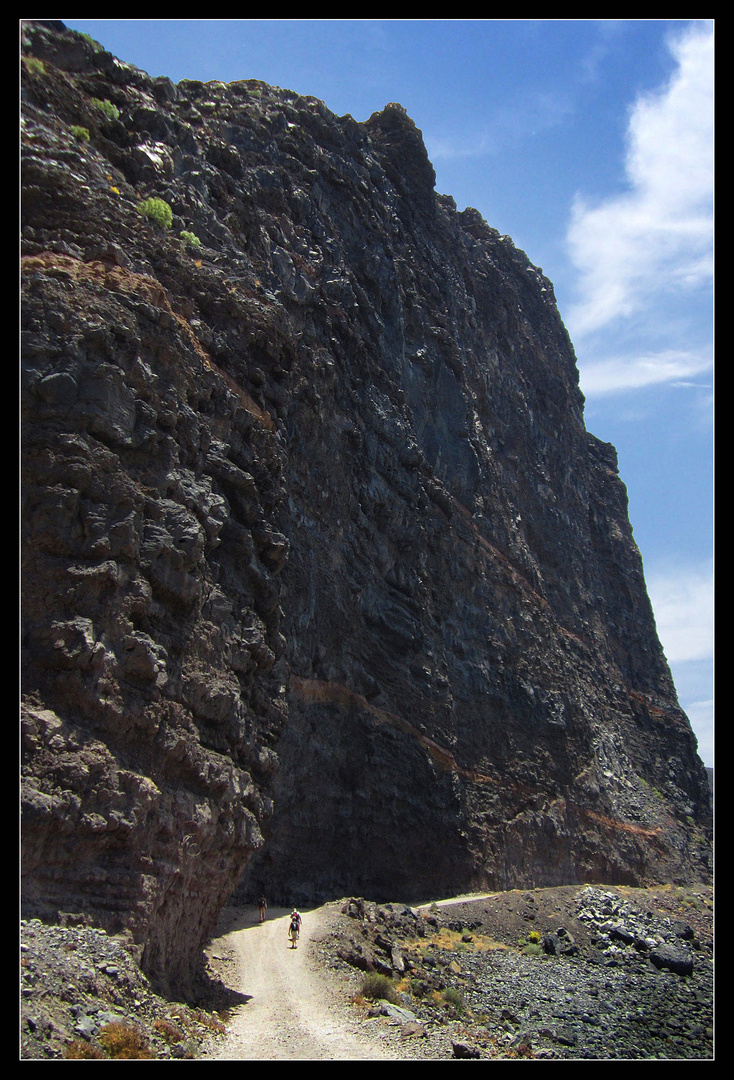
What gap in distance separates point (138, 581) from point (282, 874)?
18.7 m

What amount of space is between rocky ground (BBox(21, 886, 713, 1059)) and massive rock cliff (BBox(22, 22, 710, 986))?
4.04 feet

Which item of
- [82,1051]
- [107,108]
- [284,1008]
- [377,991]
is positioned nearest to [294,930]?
[377,991]

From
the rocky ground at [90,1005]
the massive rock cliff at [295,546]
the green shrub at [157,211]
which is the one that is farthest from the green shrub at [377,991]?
the green shrub at [157,211]

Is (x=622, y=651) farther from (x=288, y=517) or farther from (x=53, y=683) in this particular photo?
(x=53, y=683)

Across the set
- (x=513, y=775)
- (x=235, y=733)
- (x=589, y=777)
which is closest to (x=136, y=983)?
(x=235, y=733)

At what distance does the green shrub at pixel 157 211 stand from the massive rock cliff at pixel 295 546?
3.5 inches

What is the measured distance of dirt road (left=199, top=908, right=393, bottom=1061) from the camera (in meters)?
14.0

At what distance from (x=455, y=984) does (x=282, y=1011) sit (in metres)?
8.40

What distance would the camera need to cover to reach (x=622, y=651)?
237 ft

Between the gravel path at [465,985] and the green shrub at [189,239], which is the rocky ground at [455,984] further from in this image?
the green shrub at [189,239]

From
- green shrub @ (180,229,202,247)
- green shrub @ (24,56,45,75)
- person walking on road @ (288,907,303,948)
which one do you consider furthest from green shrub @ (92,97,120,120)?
person walking on road @ (288,907,303,948)

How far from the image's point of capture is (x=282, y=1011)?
1673 cm

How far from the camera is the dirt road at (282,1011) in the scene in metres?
14.0

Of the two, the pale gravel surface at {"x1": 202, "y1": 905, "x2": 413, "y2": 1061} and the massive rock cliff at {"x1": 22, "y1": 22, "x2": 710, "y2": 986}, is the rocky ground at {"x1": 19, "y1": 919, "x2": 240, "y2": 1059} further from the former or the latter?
the pale gravel surface at {"x1": 202, "y1": 905, "x2": 413, "y2": 1061}
